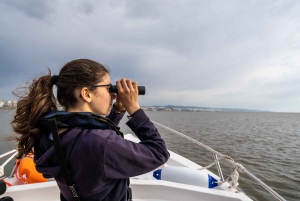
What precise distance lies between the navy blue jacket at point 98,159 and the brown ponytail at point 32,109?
0.32 ft

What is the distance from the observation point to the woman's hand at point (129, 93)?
1.01 m

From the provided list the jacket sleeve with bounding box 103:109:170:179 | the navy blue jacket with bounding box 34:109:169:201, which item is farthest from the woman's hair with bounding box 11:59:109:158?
the jacket sleeve with bounding box 103:109:170:179

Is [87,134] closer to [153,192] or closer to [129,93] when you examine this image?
[129,93]

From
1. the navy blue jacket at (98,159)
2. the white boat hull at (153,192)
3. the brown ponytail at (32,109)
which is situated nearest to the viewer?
the navy blue jacket at (98,159)

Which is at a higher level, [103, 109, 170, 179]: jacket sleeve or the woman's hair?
the woman's hair

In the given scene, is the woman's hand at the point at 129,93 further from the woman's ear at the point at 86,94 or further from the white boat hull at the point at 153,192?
the white boat hull at the point at 153,192

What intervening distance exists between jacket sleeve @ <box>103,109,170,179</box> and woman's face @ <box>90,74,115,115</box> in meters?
0.18

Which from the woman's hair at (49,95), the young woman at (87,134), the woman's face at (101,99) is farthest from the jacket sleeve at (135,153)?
the woman's hair at (49,95)

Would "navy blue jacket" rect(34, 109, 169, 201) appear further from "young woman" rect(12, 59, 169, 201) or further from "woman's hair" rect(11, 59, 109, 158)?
"woman's hair" rect(11, 59, 109, 158)

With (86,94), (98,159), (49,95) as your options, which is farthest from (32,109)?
(98,159)

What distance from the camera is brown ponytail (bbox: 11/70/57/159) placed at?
98cm

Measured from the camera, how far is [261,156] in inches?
308

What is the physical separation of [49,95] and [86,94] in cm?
24

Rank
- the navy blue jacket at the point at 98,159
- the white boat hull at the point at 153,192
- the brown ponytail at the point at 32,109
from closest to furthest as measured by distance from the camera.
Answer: the navy blue jacket at the point at 98,159 → the brown ponytail at the point at 32,109 → the white boat hull at the point at 153,192
